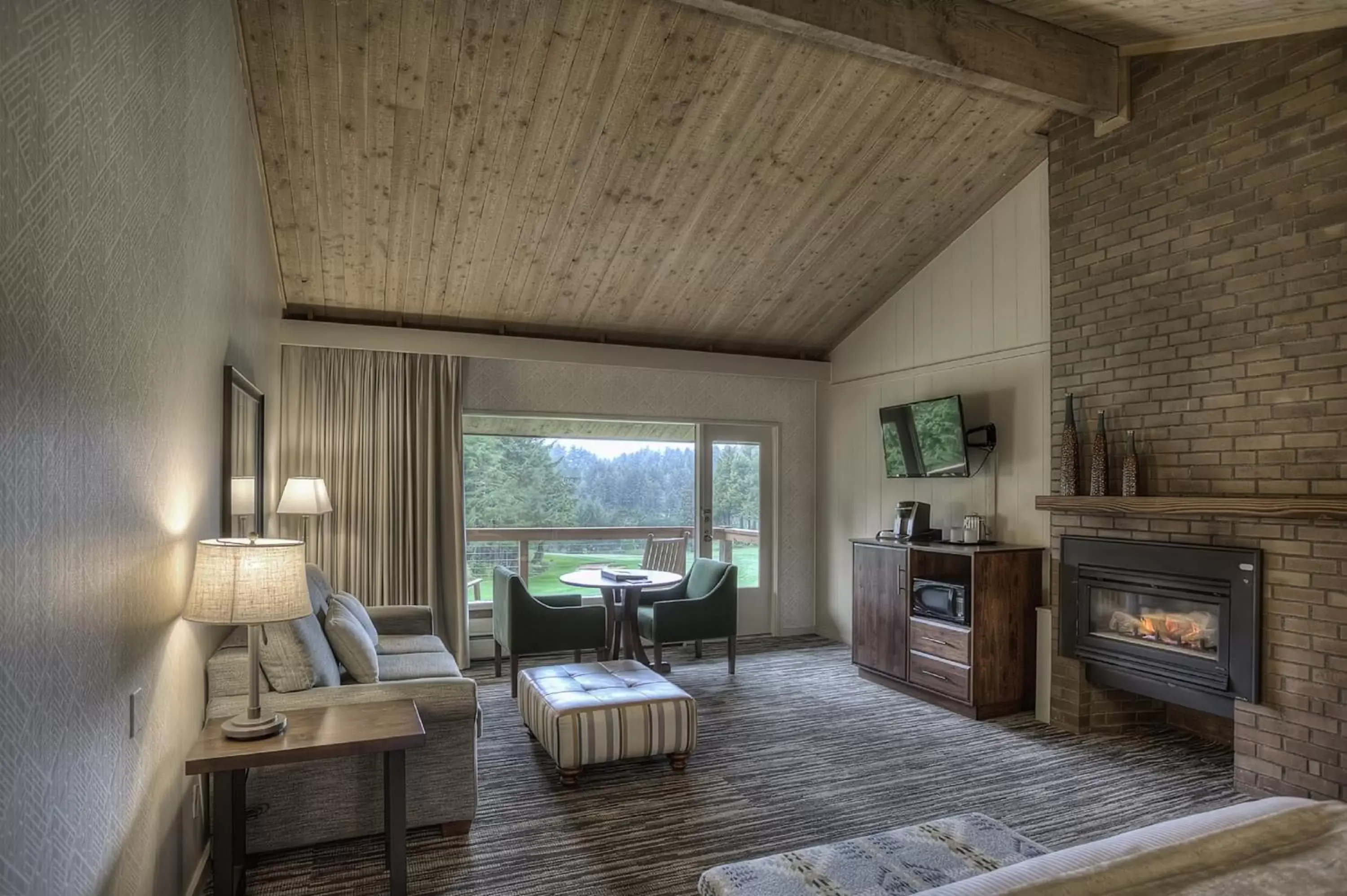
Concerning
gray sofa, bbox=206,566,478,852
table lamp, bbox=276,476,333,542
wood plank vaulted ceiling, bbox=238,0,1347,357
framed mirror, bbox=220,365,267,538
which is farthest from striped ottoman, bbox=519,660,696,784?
wood plank vaulted ceiling, bbox=238,0,1347,357

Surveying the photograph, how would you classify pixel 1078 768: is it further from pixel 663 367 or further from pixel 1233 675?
pixel 663 367

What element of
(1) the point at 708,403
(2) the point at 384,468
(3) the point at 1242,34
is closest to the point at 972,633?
(1) the point at 708,403

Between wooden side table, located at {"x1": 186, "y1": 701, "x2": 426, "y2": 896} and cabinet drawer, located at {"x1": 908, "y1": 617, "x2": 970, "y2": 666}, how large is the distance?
3.29 m

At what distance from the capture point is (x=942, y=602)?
5.08 metres

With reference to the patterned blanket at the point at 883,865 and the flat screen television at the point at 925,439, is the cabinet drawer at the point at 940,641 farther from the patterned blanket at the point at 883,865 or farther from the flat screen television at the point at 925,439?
the patterned blanket at the point at 883,865

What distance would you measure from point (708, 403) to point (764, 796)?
13.2 feet

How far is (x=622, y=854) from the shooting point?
309 cm

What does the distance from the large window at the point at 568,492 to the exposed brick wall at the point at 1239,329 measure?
10.9ft

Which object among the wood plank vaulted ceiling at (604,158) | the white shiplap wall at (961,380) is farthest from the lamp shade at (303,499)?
the white shiplap wall at (961,380)

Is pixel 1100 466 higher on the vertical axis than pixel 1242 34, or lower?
lower

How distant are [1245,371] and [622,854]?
3.51 m

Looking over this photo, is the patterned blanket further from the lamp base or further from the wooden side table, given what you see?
the lamp base

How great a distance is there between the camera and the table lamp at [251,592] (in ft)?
8.00

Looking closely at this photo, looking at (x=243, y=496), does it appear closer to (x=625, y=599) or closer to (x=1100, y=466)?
(x=625, y=599)
